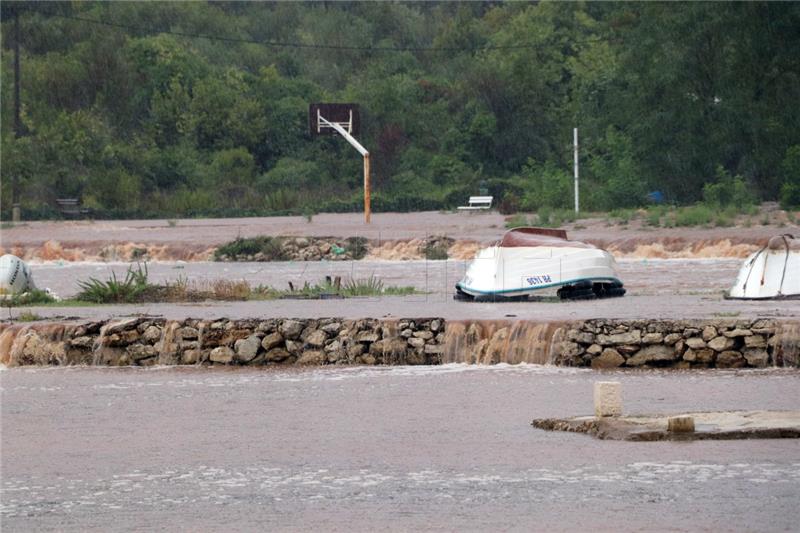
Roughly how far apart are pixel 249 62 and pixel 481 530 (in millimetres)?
89669

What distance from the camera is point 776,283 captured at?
3216 cm

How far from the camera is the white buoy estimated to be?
36562mm

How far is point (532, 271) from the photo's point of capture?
34250 mm

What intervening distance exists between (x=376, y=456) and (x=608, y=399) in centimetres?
289

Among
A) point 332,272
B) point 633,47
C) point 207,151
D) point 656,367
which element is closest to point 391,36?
point 207,151

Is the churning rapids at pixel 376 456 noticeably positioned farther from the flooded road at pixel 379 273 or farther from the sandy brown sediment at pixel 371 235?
the sandy brown sediment at pixel 371 235

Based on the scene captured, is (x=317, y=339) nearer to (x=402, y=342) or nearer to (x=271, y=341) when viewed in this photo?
(x=271, y=341)

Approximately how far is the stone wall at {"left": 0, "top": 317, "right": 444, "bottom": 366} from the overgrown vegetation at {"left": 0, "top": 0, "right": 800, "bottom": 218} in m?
33.2

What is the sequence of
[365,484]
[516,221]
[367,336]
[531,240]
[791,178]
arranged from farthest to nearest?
[791,178]
[516,221]
[531,240]
[367,336]
[365,484]

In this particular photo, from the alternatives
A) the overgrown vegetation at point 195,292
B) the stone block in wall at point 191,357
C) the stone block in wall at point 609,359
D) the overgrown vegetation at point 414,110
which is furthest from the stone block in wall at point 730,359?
the overgrown vegetation at point 414,110

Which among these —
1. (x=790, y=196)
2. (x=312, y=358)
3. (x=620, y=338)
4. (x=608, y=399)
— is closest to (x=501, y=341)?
(x=620, y=338)

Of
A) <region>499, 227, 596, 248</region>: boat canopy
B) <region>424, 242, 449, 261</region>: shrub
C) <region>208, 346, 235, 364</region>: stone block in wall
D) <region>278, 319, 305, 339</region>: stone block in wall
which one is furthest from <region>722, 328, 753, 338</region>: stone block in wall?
<region>424, 242, 449, 261</region>: shrub

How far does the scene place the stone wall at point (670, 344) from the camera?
25328mm

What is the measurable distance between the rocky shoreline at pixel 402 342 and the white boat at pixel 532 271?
7.04 metres
